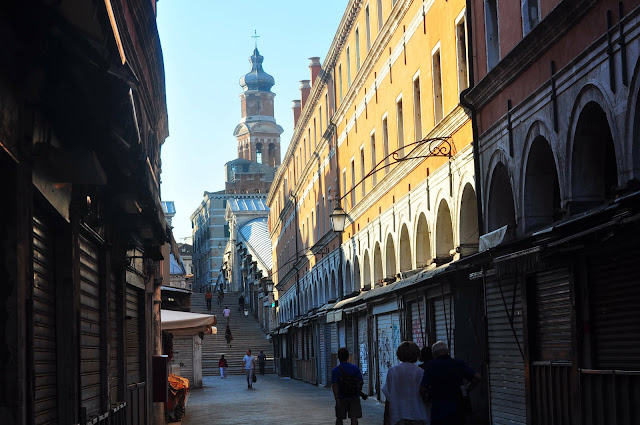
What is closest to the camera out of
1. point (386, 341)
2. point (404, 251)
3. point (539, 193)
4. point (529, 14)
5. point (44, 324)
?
point (44, 324)

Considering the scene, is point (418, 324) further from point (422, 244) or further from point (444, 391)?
point (444, 391)

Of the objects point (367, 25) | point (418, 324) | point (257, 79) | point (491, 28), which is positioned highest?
point (257, 79)

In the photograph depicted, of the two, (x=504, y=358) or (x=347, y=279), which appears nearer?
(x=504, y=358)

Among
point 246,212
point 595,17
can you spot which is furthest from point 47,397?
point 246,212

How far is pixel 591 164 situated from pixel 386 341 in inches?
582

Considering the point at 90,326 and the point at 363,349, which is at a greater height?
the point at 90,326

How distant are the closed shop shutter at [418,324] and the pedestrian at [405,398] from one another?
36.9ft

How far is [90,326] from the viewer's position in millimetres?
10781

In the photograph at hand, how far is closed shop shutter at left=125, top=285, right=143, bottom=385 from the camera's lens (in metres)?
15.3

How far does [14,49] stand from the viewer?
6.06 metres

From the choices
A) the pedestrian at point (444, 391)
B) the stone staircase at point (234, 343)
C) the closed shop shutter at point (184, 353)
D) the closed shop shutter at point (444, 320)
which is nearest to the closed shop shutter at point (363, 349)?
the closed shop shutter at point (444, 320)

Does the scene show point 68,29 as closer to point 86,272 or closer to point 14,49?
point 14,49

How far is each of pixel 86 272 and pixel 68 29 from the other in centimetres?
495

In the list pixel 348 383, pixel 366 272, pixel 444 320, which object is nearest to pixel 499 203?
pixel 444 320
